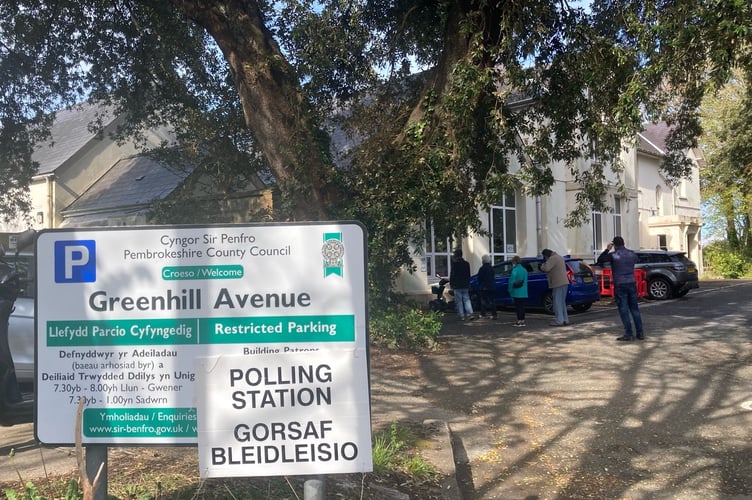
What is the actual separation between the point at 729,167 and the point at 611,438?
21379 mm

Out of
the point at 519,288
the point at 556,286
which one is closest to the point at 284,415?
the point at 556,286

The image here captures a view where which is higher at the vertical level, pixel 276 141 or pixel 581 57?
pixel 581 57

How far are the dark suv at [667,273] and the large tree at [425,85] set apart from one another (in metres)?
8.35

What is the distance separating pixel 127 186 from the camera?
24.7 m

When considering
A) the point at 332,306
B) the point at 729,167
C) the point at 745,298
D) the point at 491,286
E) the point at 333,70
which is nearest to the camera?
the point at 332,306

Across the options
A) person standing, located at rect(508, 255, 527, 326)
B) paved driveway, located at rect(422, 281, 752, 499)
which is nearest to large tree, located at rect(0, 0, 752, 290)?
paved driveway, located at rect(422, 281, 752, 499)

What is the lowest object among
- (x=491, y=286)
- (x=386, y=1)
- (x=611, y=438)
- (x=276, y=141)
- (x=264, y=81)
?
(x=611, y=438)

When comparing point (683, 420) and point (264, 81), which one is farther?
point (264, 81)

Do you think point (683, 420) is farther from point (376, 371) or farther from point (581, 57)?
point (581, 57)

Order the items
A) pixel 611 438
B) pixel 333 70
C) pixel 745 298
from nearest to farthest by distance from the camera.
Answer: pixel 611 438 → pixel 333 70 → pixel 745 298

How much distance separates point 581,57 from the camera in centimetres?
934

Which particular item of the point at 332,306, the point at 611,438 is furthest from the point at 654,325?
the point at 332,306

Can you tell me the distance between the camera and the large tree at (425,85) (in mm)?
8570

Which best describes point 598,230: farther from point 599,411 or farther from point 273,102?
point 599,411
